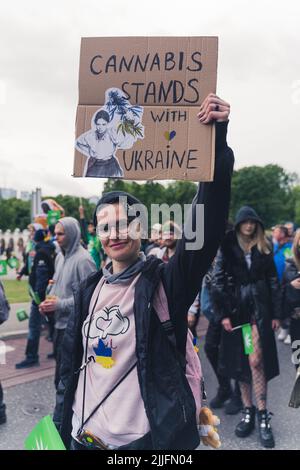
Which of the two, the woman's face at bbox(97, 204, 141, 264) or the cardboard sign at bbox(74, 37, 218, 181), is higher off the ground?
the cardboard sign at bbox(74, 37, 218, 181)

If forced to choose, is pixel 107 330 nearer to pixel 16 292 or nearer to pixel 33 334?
pixel 33 334

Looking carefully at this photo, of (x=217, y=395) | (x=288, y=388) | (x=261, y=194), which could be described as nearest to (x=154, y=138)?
(x=217, y=395)

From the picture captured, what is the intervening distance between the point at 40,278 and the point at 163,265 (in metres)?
3.49

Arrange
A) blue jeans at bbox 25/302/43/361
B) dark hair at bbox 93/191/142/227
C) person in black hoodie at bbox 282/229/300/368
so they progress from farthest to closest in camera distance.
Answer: blue jeans at bbox 25/302/43/361
person in black hoodie at bbox 282/229/300/368
dark hair at bbox 93/191/142/227

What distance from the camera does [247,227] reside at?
13.5 ft

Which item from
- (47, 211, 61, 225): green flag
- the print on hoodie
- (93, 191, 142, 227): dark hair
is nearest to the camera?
the print on hoodie

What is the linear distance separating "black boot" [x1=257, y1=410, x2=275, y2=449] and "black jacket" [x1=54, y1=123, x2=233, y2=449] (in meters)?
2.13

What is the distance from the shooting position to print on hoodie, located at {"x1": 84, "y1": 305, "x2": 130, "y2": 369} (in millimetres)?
1808

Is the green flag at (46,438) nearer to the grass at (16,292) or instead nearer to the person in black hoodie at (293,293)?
the person in black hoodie at (293,293)

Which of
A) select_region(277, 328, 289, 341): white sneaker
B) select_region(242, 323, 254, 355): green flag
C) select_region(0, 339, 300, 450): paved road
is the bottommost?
select_region(0, 339, 300, 450): paved road

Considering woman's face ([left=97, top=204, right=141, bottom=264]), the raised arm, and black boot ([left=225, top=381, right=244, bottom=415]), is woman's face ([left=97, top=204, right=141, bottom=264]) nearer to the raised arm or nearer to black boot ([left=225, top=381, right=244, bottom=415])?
the raised arm

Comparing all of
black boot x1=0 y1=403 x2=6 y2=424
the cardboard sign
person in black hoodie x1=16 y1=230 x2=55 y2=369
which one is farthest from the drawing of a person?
person in black hoodie x1=16 y1=230 x2=55 y2=369

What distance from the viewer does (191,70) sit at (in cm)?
182

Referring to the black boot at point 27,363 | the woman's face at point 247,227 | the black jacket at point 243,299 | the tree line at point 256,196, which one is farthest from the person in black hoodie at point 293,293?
the tree line at point 256,196
